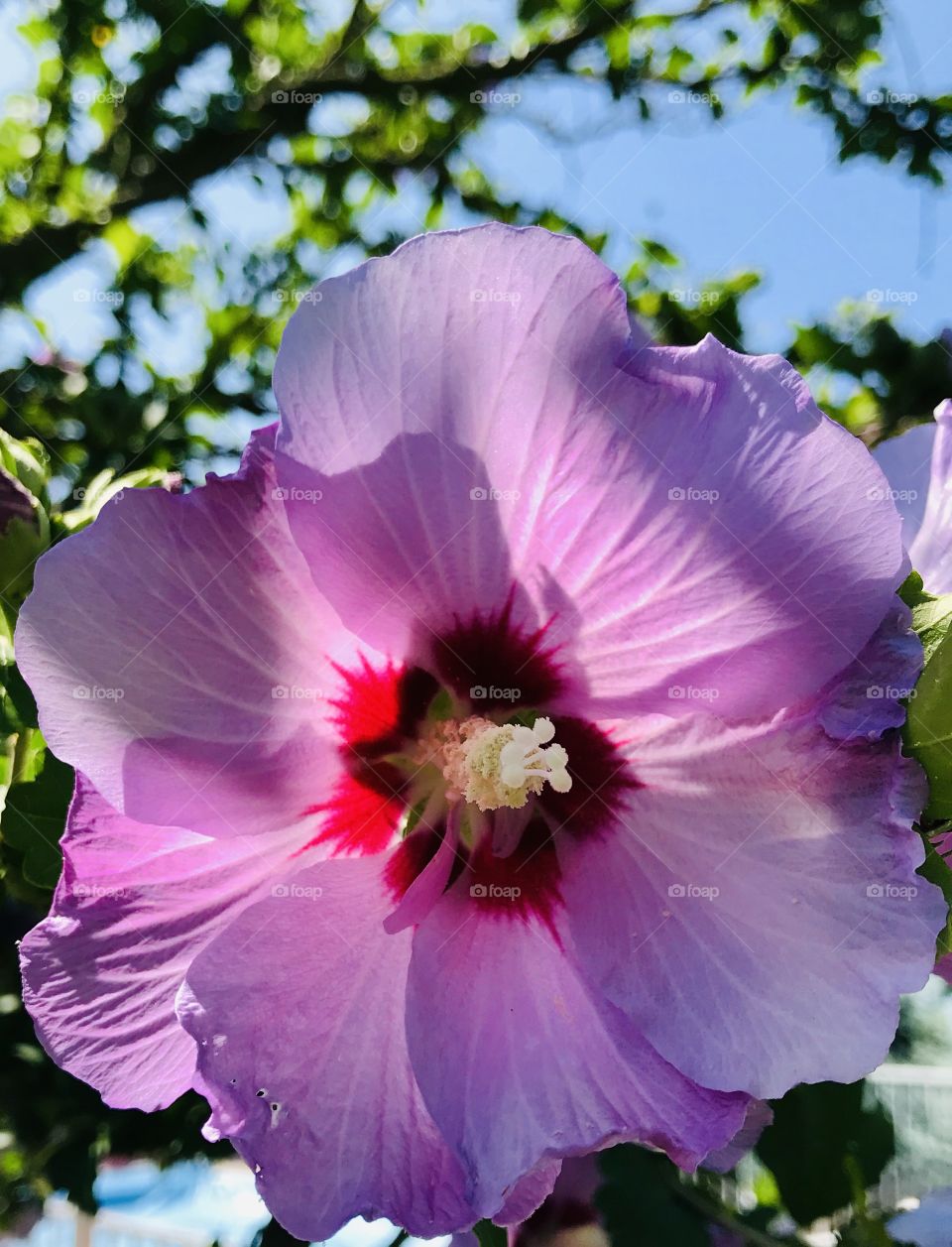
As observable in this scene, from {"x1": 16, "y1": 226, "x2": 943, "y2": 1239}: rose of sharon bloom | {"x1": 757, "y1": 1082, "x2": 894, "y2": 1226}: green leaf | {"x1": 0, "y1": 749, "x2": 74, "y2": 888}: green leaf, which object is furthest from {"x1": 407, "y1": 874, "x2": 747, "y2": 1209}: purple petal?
{"x1": 757, "y1": 1082, "x2": 894, "y2": 1226}: green leaf

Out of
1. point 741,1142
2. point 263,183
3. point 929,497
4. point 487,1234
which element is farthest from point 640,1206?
point 263,183

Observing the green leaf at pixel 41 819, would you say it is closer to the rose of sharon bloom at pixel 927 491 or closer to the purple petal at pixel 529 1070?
the purple petal at pixel 529 1070

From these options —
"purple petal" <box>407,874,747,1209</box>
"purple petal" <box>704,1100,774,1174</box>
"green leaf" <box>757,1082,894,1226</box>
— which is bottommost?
"green leaf" <box>757,1082,894,1226</box>

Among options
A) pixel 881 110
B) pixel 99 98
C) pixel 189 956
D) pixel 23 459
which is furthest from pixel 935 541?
pixel 99 98

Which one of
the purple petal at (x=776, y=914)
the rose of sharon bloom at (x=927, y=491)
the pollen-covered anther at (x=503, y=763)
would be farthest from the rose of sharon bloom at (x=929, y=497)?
the pollen-covered anther at (x=503, y=763)

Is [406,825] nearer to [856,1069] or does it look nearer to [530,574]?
[530,574]

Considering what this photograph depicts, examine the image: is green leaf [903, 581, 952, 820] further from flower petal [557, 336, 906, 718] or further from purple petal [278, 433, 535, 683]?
purple petal [278, 433, 535, 683]

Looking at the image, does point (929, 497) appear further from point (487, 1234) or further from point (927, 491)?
point (487, 1234)
